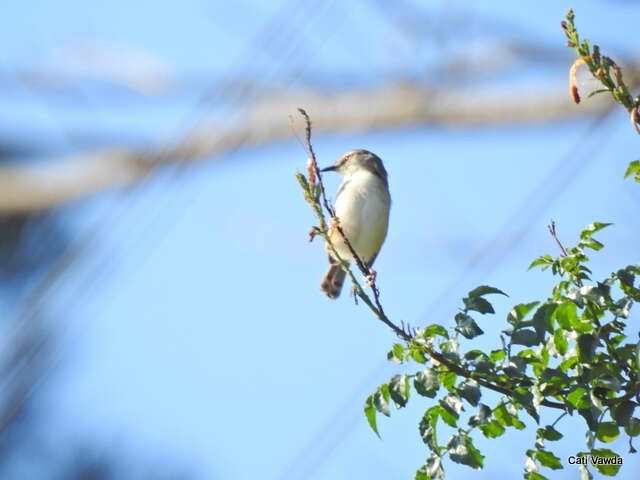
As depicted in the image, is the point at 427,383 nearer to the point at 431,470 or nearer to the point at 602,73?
the point at 431,470

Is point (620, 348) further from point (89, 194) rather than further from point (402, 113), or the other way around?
point (89, 194)

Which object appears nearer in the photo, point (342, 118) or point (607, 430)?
point (607, 430)

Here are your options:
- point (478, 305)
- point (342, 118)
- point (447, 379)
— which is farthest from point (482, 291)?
point (342, 118)

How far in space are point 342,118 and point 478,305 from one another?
2.85 metres

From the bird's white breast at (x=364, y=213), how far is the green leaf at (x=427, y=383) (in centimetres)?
282

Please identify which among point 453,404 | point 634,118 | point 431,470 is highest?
point 634,118

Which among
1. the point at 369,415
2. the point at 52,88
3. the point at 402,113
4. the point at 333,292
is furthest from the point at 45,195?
the point at 369,415

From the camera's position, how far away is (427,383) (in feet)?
7.02

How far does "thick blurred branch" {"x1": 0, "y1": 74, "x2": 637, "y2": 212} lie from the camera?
4.50 metres

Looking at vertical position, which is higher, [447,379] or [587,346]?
[587,346]

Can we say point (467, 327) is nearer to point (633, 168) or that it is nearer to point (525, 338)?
point (525, 338)

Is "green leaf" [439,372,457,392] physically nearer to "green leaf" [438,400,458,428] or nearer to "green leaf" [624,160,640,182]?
"green leaf" [438,400,458,428]

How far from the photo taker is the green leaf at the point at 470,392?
6.90ft

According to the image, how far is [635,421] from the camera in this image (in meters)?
2.07
